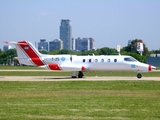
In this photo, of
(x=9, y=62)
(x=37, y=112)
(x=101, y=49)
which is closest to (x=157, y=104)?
(x=37, y=112)

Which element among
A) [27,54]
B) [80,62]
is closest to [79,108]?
[80,62]

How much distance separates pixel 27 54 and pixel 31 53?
43 centimetres

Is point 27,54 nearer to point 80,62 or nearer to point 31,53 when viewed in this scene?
point 31,53

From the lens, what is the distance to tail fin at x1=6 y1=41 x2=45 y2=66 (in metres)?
40.6

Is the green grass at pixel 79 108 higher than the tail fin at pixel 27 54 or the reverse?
the reverse

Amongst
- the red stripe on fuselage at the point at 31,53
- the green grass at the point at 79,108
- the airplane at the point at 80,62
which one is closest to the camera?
the green grass at the point at 79,108

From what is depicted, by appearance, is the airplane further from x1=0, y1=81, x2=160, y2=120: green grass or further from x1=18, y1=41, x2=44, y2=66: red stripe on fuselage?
x1=0, y1=81, x2=160, y2=120: green grass

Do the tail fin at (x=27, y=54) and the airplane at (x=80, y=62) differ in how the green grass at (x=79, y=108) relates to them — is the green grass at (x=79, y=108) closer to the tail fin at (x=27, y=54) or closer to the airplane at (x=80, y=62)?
the airplane at (x=80, y=62)

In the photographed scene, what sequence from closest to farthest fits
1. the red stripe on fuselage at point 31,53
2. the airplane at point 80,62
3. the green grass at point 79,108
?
1. the green grass at point 79,108
2. the airplane at point 80,62
3. the red stripe on fuselage at point 31,53

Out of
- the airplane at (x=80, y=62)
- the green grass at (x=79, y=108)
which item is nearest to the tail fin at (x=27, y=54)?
the airplane at (x=80, y=62)

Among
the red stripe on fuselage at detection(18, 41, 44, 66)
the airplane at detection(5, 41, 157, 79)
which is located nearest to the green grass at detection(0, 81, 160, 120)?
the airplane at detection(5, 41, 157, 79)

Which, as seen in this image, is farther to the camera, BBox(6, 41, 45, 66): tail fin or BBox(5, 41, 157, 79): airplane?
BBox(6, 41, 45, 66): tail fin

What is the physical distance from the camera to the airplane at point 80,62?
39.4 meters

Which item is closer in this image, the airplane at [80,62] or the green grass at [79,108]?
the green grass at [79,108]
